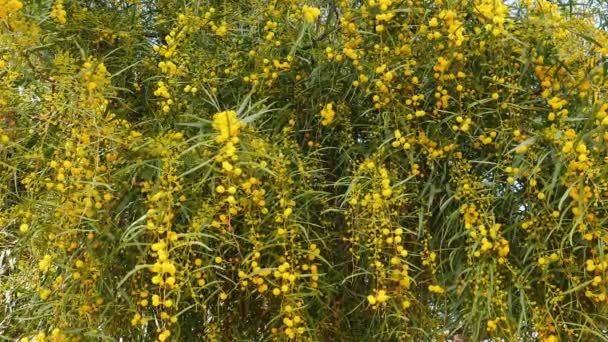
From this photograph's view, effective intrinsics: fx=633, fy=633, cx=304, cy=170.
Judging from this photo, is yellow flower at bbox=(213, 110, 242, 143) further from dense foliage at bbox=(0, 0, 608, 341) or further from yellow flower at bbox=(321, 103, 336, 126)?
yellow flower at bbox=(321, 103, 336, 126)

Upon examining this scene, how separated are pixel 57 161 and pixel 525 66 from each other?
2.64ft

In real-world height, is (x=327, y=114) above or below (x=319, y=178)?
above

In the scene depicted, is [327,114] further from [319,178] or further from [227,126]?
[227,126]

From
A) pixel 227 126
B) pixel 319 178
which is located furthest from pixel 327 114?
pixel 227 126

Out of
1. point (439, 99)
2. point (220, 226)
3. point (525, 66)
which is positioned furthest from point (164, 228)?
point (525, 66)

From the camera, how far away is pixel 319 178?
A: 1.17 meters

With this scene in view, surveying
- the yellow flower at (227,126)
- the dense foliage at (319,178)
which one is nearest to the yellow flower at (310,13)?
the dense foliage at (319,178)

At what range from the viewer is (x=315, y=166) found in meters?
1.15

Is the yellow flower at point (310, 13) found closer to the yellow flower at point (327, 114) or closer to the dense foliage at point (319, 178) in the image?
the dense foliage at point (319, 178)

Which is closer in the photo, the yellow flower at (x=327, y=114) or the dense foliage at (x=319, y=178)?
the dense foliage at (x=319, y=178)

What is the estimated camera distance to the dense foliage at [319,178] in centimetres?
99

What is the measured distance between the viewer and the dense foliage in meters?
0.99

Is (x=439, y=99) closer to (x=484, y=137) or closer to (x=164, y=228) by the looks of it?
(x=484, y=137)

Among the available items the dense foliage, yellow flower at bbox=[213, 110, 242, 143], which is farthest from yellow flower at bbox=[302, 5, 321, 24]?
yellow flower at bbox=[213, 110, 242, 143]
